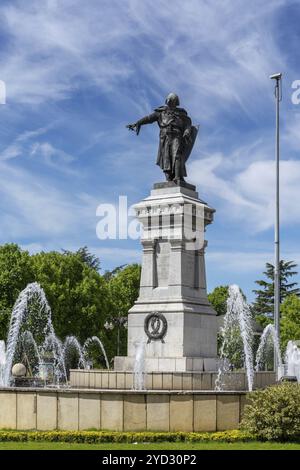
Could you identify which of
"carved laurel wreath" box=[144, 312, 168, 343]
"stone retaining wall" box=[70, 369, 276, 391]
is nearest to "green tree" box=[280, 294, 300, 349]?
"carved laurel wreath" box=[144, 312, 168, 343]

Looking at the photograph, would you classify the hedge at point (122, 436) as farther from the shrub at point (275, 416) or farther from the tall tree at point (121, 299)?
the tall tree at point (121, 299)

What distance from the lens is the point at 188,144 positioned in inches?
1010

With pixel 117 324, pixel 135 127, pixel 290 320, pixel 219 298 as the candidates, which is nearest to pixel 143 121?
pixel 135 127

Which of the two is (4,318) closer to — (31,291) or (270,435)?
(31,291)

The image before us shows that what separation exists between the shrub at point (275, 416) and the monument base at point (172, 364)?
16.3 ft

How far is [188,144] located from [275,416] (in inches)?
445

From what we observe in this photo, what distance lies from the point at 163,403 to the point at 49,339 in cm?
3243

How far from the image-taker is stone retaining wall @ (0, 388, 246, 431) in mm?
17656

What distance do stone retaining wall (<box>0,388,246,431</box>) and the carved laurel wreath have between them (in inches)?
215

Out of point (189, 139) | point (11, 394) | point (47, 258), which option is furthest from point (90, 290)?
point (11, 394)

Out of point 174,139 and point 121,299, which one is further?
point 121,299

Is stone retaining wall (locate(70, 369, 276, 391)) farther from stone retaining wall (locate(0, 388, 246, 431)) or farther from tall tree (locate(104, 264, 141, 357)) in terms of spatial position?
tall tree (locate(104, 264, 141, 357))

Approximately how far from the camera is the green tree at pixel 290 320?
60938 mm

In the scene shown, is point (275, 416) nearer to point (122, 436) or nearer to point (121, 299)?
point (122, 436)
